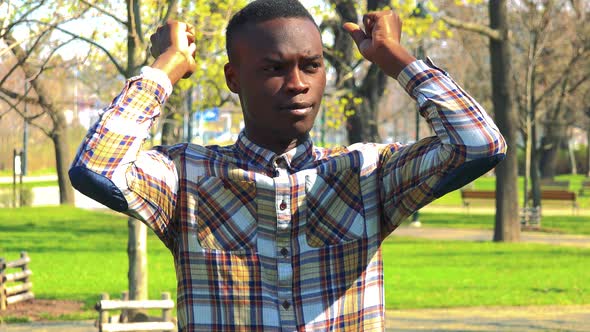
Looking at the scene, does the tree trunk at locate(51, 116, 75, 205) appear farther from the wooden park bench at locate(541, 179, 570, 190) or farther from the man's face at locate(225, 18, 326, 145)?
the man's face at locate(225, 18, 326, 145)

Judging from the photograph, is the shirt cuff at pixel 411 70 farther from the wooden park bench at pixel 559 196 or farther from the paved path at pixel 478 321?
the wooden park bench at pixel 559 196

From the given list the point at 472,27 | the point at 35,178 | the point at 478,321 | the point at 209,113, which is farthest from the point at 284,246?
the point at 35,178

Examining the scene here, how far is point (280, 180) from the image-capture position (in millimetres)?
2578

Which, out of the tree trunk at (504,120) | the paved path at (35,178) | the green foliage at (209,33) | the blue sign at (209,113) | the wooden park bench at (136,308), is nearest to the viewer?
the wooden park bench at (136,308)

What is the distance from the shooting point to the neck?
2600 mm

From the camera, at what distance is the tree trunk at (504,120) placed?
66.1 feet

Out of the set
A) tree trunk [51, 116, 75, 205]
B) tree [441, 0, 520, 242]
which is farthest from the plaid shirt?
tree trunk [51, 116, 75, 205]

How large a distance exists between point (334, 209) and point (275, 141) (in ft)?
0.74

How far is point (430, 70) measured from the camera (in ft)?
8.52

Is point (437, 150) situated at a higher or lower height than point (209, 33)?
lower

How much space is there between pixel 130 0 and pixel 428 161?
8081mm

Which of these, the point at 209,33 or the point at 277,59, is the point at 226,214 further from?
the point at 209,33

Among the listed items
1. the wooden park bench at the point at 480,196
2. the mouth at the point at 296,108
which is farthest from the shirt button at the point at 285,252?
the wooden park bench at the point at 480,196

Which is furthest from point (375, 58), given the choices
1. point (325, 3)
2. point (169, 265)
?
point (325, 3)
